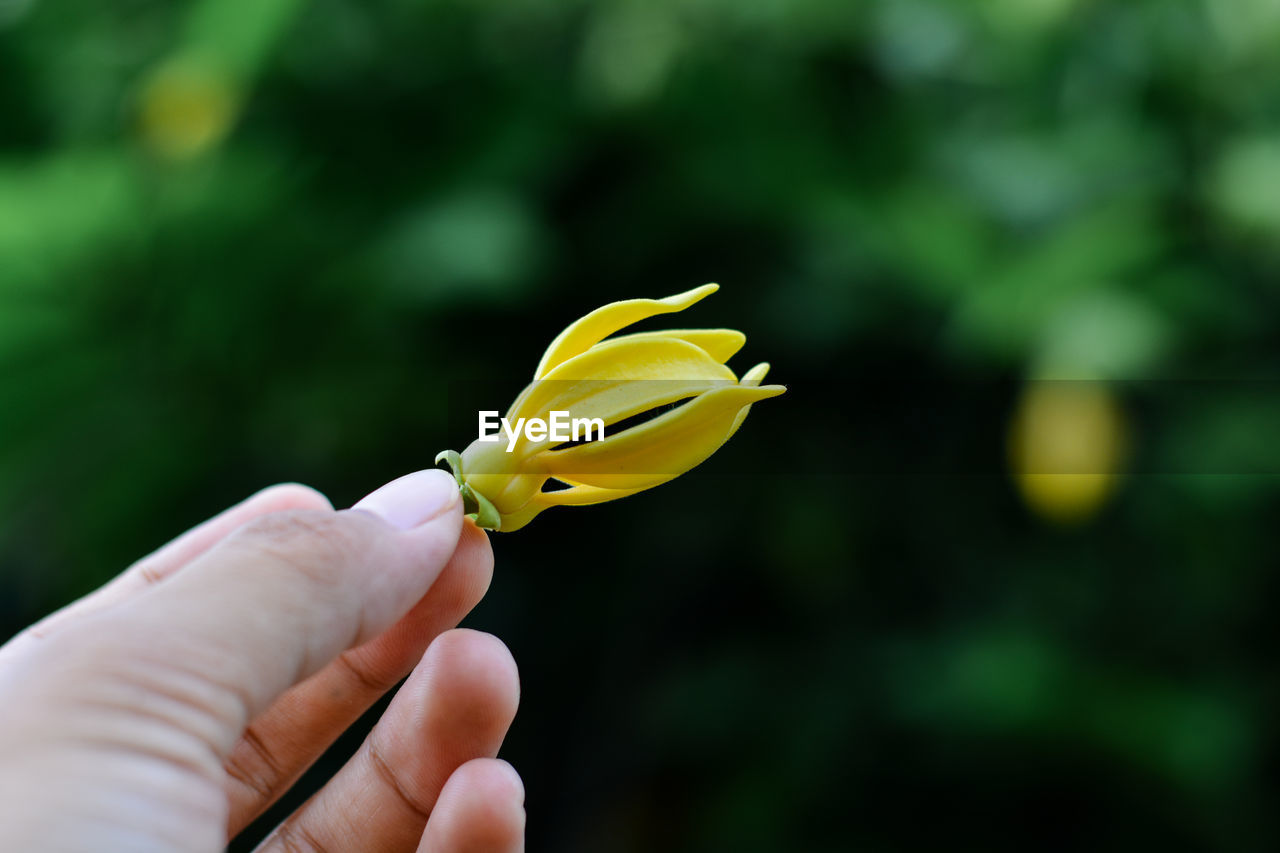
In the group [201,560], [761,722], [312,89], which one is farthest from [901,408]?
[201,560]

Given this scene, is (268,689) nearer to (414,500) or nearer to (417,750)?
(414,500)

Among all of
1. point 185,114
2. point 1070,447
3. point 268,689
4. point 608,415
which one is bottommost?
point 1070,447

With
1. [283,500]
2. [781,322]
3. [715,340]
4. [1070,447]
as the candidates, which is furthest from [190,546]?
[1070,447]

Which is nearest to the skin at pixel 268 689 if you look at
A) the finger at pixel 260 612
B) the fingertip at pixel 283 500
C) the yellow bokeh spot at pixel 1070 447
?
the finger at pixel 260 612

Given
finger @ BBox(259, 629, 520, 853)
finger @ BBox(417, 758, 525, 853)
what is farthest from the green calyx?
finger @ BBox(417, 758, 525, 853)

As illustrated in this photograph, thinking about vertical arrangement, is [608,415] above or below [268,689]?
above
